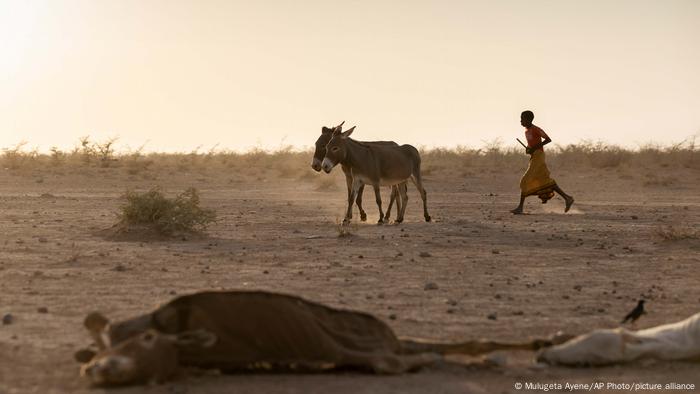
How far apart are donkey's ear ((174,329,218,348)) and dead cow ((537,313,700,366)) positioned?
2.25 metres

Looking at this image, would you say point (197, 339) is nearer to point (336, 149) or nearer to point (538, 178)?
point (336, 149)

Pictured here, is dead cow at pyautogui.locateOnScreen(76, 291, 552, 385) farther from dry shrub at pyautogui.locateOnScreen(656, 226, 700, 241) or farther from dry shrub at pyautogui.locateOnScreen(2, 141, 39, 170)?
dry shrub at pyautogui.locateOnScreen(2, 141, 39, 170)

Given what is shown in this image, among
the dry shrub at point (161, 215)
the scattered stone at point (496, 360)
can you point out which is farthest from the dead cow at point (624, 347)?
the dry shrub at point (161, 215)

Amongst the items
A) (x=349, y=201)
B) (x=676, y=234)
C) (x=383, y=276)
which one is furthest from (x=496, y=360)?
(x=349, y=201)

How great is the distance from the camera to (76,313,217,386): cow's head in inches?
240

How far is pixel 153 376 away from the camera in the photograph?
245 inches

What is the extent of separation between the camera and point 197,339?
20.7ft

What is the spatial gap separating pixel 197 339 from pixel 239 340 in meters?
0.31

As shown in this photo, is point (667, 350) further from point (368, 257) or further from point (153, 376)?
point (368, 257)

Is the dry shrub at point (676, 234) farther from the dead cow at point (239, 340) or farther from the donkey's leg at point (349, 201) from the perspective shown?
the dead cow at point (239, 340)

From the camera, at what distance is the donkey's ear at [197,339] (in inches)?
247

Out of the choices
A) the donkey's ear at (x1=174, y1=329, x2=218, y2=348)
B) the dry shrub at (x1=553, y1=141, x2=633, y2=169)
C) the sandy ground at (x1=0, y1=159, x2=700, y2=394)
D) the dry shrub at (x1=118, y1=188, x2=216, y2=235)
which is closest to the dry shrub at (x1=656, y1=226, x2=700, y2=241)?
the sandy ground at (x1=0, y1=159, x2=700, y2=394)

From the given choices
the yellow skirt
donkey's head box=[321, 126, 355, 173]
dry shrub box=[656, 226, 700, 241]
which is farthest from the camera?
the yellow skirt

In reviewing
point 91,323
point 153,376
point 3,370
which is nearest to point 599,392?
point 153,376
